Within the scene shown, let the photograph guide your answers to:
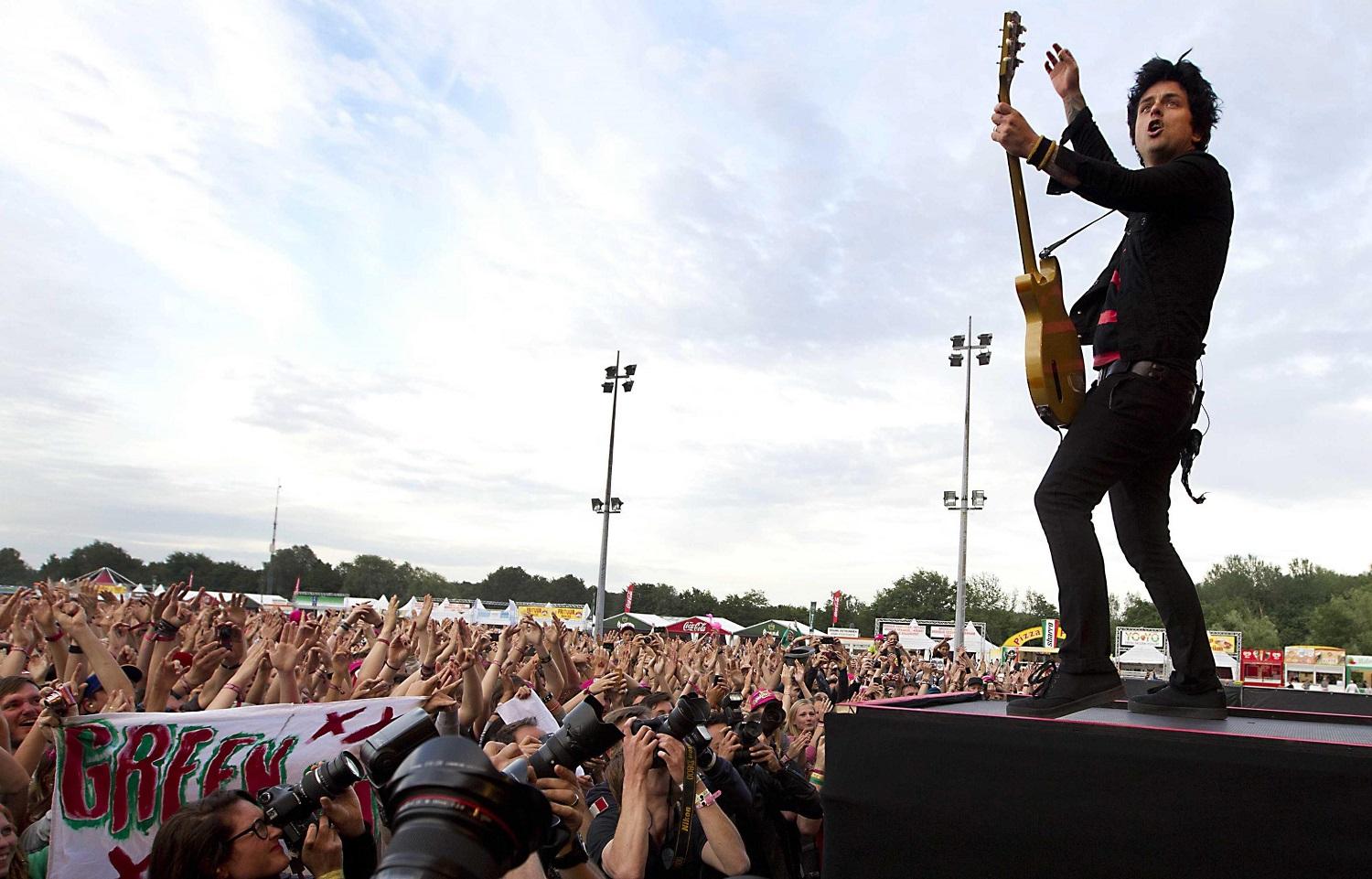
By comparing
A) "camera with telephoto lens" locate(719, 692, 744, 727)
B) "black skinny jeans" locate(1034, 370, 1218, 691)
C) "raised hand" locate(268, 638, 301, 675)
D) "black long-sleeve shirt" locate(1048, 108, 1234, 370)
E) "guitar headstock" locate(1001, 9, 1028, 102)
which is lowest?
"camera with telephoto lens" locate(719, 692, 744, 727)

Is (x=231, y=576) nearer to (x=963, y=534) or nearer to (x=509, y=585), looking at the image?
(x=509, y=585)

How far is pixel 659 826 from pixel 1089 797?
1.91m

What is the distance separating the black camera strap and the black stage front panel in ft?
3.09

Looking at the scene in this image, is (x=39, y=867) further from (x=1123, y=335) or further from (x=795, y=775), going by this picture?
(x=1123, y=335)

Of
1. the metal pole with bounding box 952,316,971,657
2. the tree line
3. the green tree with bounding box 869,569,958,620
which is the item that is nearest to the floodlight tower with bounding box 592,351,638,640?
the metal pole with bounding box 952,316,971,657

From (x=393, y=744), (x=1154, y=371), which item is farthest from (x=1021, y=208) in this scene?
(x=393, y=744)

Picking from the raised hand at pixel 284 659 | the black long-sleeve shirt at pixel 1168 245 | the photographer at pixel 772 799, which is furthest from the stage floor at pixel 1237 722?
the raised hand at pixel 284 659

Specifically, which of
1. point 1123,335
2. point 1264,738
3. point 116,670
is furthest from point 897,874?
point 116,670

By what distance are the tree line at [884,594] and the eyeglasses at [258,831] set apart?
6383 centimetres

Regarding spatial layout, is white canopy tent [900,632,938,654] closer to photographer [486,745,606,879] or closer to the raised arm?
the raised arm

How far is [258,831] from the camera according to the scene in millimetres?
2938

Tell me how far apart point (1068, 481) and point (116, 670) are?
4.97 meters

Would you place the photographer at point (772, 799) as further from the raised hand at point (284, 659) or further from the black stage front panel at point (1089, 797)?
the raised hand at point (284, 659)

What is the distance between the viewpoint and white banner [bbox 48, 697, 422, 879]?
3.84m
